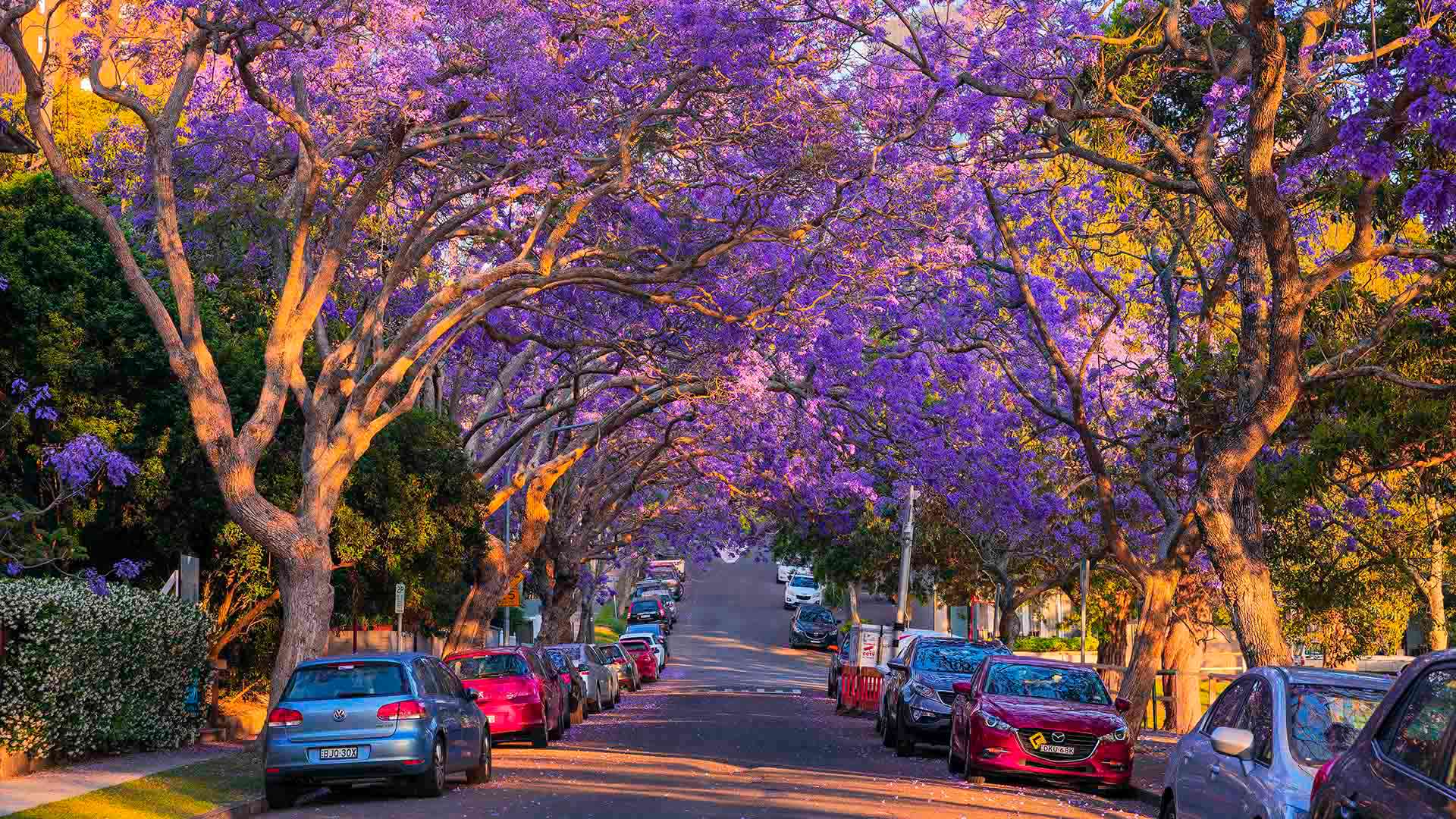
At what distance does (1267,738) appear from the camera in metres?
9.95

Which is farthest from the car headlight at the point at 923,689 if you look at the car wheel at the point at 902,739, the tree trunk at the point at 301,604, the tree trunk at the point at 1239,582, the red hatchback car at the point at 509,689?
the tree trunk at the point at 1239,582

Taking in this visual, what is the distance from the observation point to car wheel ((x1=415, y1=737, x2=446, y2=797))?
58.4 feet

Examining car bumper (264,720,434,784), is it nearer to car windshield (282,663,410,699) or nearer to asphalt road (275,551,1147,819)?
asphalt road (275,551,1147,819)

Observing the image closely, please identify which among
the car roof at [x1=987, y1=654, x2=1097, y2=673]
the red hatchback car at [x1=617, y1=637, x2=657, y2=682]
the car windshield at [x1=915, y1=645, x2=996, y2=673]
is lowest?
the car roof at [x1=987, y1=654, x2=1097, y2=673]

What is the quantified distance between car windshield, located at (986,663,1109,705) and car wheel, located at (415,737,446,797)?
252 inches

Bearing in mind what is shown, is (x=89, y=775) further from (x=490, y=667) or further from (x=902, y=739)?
(x=902, y=739)

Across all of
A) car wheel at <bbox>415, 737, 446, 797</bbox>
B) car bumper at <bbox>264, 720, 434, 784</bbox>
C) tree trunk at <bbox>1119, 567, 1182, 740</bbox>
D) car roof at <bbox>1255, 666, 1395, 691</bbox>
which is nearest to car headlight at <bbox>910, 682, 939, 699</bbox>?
tree trunk at <bbox>1119, 567, 1182, 740</bbox>

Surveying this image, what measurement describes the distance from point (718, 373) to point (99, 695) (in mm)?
12241

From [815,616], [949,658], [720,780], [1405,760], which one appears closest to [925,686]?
[949,658]

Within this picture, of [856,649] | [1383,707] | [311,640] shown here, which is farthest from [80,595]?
[856,649]

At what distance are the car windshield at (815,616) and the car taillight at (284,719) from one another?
2288 inches

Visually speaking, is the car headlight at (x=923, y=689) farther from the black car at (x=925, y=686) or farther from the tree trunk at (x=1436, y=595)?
the tree trunk at (x=1436, y=595)

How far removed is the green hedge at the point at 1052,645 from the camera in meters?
62.6

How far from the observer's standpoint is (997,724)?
1959 centimetres
